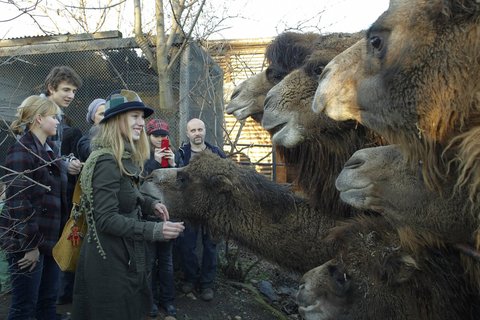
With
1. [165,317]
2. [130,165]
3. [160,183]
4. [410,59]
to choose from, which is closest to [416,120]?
[410,59]

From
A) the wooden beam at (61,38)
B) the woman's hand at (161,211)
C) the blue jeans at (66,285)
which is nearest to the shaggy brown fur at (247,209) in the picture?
the woman's hand at (161,211)

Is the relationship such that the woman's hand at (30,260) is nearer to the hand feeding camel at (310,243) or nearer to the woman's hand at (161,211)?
the woman's hand at (161,211)

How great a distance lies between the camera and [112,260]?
401 cm

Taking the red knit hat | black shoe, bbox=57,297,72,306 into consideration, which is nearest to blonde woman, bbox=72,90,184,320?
black shoe, bbox=57,297,72,306

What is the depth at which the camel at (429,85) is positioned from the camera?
2.75 m

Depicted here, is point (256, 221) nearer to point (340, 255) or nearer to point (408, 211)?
point (340, 255)

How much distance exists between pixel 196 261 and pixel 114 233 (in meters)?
3.23

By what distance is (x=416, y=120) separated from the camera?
2.95 m

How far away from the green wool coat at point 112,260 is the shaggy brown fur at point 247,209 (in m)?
1.46

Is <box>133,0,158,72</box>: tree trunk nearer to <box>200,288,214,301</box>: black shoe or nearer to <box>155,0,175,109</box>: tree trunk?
<box>155,0,175,109</box>: tree trunk

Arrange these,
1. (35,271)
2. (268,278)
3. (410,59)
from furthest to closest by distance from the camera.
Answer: (268,278) < (35,271) < (410,59)

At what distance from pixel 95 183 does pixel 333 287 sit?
6.80 feet

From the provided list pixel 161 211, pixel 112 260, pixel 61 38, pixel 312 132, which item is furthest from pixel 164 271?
pixel 61 38

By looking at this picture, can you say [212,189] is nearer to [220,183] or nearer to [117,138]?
[220,183]
